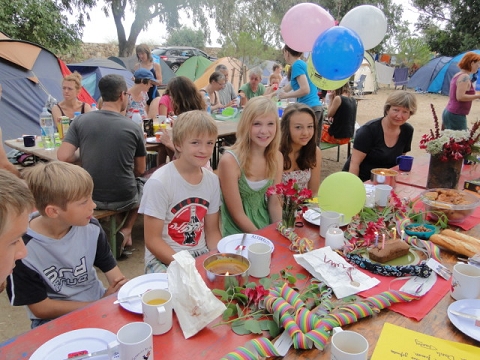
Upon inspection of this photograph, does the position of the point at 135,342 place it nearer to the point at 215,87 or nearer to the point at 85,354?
the point at 85,354

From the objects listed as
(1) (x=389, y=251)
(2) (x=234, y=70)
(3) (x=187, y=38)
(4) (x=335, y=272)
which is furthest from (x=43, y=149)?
(3) (x=187, y=38)

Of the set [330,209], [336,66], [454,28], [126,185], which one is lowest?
[126,185]

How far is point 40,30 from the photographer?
37.7 ft

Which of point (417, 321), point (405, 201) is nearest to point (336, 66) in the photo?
point (405, 201)

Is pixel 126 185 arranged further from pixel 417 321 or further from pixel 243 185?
pixel 417 321

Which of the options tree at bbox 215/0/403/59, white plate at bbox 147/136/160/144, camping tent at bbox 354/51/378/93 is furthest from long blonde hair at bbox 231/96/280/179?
camping tent at bbox 354/51/378/93

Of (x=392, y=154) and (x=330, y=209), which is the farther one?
(x=392, y=154)

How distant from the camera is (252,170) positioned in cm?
229

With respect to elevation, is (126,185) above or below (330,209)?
below

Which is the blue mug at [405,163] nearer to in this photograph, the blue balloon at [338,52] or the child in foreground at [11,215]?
the blue balloon at [338,52]

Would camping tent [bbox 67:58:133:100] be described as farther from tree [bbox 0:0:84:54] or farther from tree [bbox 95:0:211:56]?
tree [bbox 95:0:211:56]

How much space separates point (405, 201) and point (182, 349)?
5.46 ft

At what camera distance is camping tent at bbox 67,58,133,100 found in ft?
26.3

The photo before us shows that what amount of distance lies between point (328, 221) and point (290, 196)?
8.8 inches
